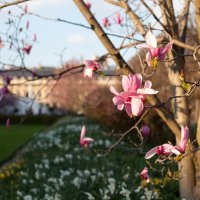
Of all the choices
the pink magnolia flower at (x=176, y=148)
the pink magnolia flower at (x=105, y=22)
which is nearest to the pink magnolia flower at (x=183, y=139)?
the pink magnolia flower at (x=176, y=148)

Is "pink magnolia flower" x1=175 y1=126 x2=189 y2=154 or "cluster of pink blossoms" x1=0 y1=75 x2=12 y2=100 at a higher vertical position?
"cluster of pink blossoms" x1=0 y1=75 x2=12 y2=100

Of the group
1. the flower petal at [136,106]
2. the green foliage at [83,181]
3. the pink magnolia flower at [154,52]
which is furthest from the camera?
the green foliage at [83,181]

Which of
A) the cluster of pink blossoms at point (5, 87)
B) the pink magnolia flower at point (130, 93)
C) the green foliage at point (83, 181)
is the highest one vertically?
the cluster of pink blossoms at point (5, 87)

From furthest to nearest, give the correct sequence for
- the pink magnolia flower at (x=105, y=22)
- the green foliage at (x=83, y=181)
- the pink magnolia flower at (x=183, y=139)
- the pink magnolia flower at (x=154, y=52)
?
the green foliage at (x=83, y=181), the pink magnolia flower at (x=105, y=22), the pink magnolia flower at (x=183, y=139), the pink magnolia flower at (x=154, y=52)

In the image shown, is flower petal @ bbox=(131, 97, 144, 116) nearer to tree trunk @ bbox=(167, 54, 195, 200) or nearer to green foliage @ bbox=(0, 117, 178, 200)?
green foliage @ bbox=(0, 117, 178, 200)

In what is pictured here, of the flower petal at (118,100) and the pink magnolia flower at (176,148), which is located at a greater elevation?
the flower petal at (118,100)

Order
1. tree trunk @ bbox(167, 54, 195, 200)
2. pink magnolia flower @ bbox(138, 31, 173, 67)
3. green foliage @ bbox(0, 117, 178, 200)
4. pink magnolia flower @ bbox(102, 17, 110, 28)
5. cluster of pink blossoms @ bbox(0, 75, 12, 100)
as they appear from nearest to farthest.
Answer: pink magnolia flower @ bbox(138, 31, 173, 67), cluster of pink blossoms @ bbox(0, 75, 12, 100), tree trunk @ bbox(167, 54, 195, 200), pink magnolia flower @ bbox(102, 17, 110, 28), green foliage @ bbox(0, 117, 178, 200)

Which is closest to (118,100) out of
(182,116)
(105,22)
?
(182,116)

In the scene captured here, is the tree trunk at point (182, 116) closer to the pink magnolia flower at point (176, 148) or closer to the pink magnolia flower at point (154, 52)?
the pink magnolia flower at point (176, 148)

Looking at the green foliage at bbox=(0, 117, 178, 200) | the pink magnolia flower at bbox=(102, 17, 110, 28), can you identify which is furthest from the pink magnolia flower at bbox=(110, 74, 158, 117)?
the pink magnolia flower at bbox=(102, 17, 110, 28)

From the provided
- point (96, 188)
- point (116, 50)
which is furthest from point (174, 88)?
Result: point (96, 188)

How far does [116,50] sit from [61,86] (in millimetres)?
55422

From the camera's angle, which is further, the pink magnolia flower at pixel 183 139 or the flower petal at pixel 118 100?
the pink magnolia flower at pixel 183 139

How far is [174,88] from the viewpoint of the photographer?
4.77 meters
